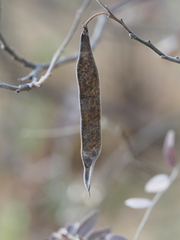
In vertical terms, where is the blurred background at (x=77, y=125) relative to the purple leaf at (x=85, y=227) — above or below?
above

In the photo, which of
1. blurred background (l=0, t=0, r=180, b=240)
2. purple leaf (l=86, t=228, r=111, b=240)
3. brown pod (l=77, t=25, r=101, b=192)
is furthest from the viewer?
blurred background (l=0, t=0, r=180, b=240)

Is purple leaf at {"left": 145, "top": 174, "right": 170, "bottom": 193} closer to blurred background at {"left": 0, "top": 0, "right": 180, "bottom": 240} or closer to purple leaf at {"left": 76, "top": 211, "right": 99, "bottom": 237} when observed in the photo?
purple leaf at {"left": 76, "top": 211, "right": 99, "bottom": 237}

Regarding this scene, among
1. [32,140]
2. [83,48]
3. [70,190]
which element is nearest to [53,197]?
[70,190]

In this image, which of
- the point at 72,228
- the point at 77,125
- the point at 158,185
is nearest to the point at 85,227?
the point at 72,228

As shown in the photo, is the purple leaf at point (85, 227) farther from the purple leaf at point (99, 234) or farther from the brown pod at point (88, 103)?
the brown pod at point (88, 103)

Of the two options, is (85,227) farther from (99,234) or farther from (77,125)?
(77,125)

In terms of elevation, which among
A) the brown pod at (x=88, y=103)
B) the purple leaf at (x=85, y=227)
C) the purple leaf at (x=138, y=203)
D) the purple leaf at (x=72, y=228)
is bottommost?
the purple leaf at (x=138, y=203)

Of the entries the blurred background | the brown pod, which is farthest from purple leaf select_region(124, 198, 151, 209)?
the blurred background

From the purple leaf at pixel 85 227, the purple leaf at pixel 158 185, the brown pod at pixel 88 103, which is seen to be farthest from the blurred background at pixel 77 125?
the brown pod at pixel 88 103
